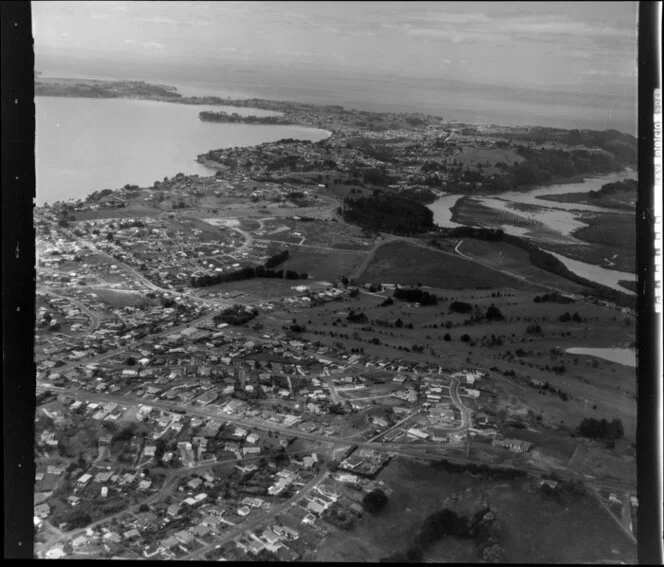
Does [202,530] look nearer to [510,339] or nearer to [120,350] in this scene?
[120,350]

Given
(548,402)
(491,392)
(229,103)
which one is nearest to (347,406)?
(491,392)

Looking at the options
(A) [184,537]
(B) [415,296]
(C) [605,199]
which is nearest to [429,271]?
(B) [415,296]

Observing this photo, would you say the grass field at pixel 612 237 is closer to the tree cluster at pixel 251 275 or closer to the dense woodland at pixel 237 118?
the tree cluster at pixel 251 275

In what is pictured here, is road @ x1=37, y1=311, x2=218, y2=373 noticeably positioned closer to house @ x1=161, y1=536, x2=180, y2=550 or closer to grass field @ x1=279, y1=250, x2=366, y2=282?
grass field @ x1=279, y1=250, x2=366, y2=282

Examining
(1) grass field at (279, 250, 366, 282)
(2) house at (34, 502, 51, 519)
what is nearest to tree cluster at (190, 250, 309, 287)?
(1) grass field at (279, 250, 366, 282)

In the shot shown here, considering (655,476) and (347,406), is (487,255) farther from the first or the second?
(655,476)

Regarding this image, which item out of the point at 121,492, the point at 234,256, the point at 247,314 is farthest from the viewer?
the point at 234,256
